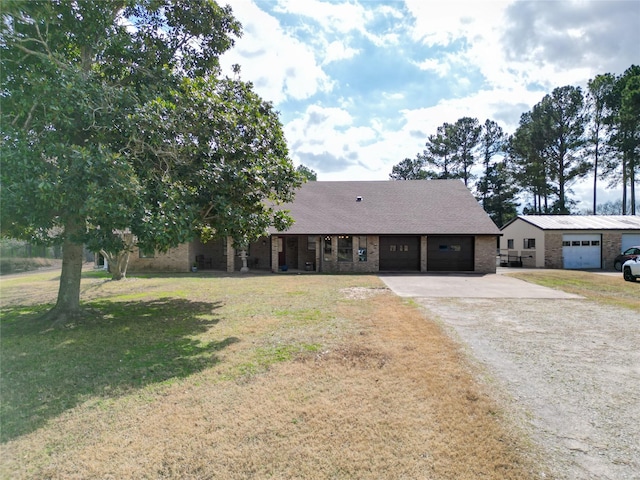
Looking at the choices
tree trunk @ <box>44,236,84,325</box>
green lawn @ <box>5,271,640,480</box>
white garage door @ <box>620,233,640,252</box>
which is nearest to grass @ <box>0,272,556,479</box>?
green lawn @ <box>5,271,640,480</box>

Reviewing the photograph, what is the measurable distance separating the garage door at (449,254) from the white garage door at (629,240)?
41.5 feet

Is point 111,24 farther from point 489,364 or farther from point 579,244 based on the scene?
point 579,244

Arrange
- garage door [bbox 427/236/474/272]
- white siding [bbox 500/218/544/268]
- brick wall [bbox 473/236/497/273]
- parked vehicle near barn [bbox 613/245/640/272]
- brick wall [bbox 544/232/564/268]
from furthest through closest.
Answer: white siding [bbox 500/218/544/268] < brick wall [bbox 544/232/564/268] < parked vehicle near barn [bbox 613/245/640/272] < garage door [bbox 427/236/474/272] < brick wall [bbox 473/236/497/273]

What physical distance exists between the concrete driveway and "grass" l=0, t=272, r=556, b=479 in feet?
16.5

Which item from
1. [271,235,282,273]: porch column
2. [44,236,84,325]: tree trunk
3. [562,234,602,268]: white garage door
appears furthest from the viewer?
[562,234,602,268]: white garage door

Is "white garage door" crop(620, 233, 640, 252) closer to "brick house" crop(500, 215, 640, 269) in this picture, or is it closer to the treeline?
"brick house" crop(500, 215, 640, 269)

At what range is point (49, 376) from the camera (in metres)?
4.84

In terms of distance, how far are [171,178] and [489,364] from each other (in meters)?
7.37

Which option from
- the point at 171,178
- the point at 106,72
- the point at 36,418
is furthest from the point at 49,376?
the point at 106,72

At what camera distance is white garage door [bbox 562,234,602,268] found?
23297 millimetres

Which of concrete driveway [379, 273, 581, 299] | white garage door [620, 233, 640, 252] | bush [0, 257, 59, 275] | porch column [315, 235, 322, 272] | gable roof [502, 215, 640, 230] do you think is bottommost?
concrete driveway [379, 273, 581, 299]

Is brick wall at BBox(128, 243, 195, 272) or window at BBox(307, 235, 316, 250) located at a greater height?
window at BBox(307, 235, 316, 250)

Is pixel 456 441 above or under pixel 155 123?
under

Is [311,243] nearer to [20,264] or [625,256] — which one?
[20,264]
